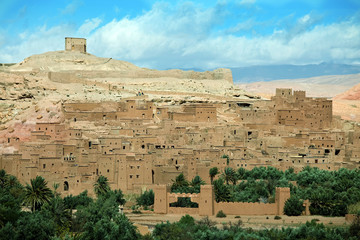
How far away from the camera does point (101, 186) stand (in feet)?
151

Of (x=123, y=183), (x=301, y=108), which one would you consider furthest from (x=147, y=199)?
(x=301, y=108)

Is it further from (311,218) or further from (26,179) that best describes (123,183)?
(311,218)

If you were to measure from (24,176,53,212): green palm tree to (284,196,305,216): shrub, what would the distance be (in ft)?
39.5

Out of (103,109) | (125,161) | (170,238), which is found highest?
(103,109)

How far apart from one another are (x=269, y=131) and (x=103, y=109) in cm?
1151

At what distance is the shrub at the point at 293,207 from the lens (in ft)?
142

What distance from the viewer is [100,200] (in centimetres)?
4203

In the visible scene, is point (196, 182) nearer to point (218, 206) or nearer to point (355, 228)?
point (218, 206)

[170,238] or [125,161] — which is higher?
[125,161]

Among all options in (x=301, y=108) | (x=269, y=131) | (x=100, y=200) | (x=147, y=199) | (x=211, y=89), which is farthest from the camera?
(x=211, y=89)

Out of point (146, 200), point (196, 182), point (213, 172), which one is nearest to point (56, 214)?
point (146, 200)

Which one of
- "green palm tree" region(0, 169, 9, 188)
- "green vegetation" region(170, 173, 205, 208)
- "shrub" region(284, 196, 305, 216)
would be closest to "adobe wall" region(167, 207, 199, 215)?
"green vegetation" region(170, 173, 205, 208)

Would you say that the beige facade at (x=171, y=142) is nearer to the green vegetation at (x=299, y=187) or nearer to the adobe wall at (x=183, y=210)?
the green vegetation at (x=299, y=187)

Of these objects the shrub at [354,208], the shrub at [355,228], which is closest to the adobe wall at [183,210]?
the shrub at [354,208]
